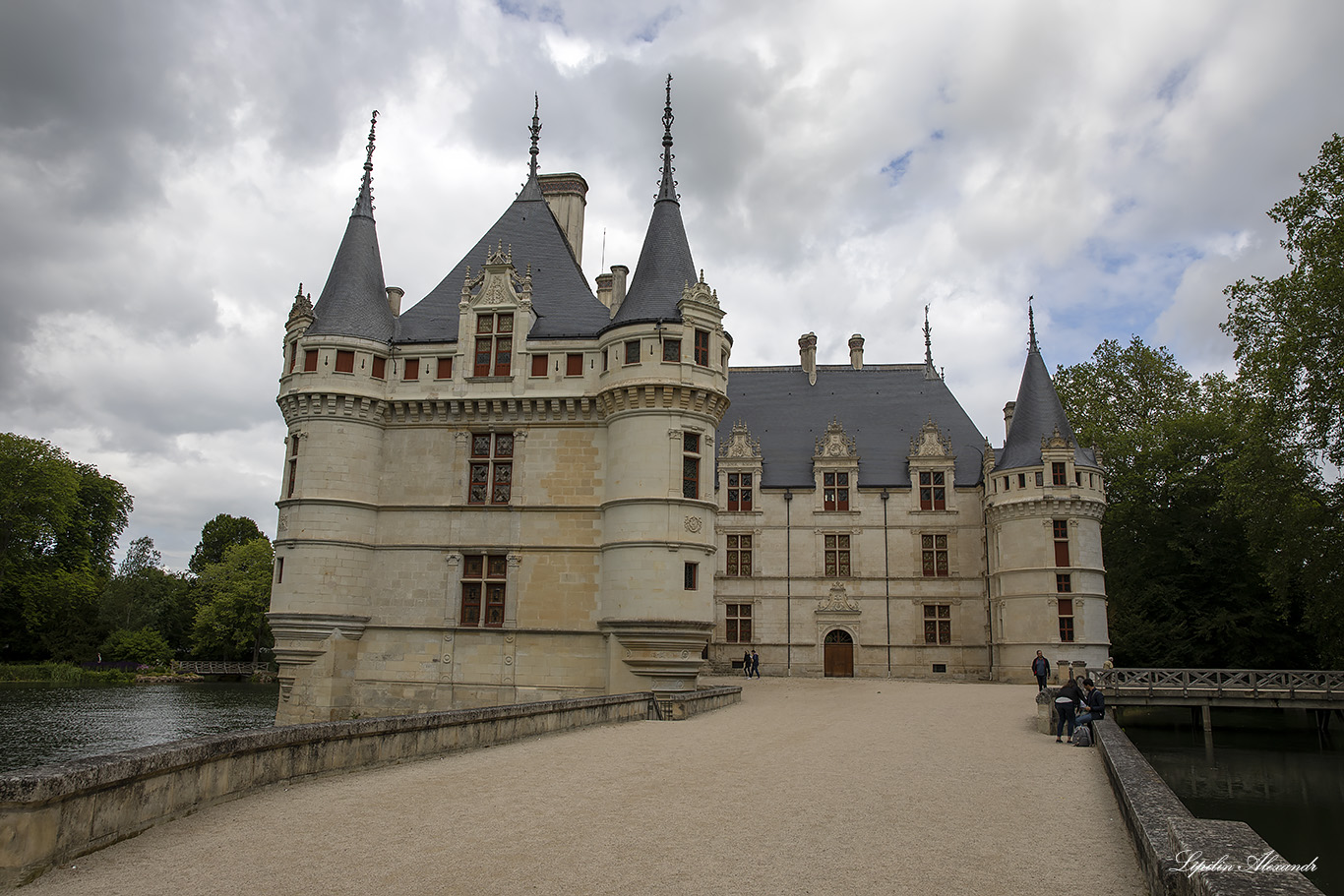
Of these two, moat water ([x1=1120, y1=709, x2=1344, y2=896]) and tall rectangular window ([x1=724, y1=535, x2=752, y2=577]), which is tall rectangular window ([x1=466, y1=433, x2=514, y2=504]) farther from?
tall rectangular window ([x1=724, y1=535, x2=752, y2=577])

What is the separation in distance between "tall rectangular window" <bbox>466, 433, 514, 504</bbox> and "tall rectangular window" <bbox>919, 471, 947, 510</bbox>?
2084 cm

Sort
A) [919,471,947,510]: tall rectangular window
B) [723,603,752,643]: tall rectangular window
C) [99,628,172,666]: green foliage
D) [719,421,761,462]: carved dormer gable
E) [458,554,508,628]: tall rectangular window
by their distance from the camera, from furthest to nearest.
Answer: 1. [99,628,172,666]: green foliage
2. [719,421,761,462]: carved dormer gable
3. [919,471,947,510]: tall rectangular window
4. [723,603,752,643]: tall rectangular window
5. [458,554,508,628]: tall rectangular window

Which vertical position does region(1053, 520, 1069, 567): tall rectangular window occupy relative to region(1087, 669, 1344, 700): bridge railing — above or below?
above

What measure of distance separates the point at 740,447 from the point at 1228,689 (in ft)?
64.0

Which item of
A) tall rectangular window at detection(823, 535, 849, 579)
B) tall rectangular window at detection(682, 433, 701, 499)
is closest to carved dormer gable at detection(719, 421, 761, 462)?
tall rectangular window at detection(823, 535, 849, 579)

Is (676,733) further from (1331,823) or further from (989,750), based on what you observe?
(1331,823)

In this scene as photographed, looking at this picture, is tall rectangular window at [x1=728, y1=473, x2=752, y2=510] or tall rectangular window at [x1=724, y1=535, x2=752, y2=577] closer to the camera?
tall rectangular window at [x1=724, y1=535, x2=752, y2=577]

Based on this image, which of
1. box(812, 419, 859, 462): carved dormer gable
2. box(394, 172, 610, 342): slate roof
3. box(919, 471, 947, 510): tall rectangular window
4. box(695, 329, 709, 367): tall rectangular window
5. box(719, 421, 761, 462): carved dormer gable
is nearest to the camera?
box(695, 329, 709, 367): tall rectangular window

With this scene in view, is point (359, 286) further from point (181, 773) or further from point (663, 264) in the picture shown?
point (181, 773)

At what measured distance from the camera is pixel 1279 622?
33.4m

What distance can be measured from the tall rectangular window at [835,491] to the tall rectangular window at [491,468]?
18.5m

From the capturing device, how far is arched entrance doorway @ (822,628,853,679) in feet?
119

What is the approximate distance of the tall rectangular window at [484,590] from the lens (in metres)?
21.4

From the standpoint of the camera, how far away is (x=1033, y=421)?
115ft
